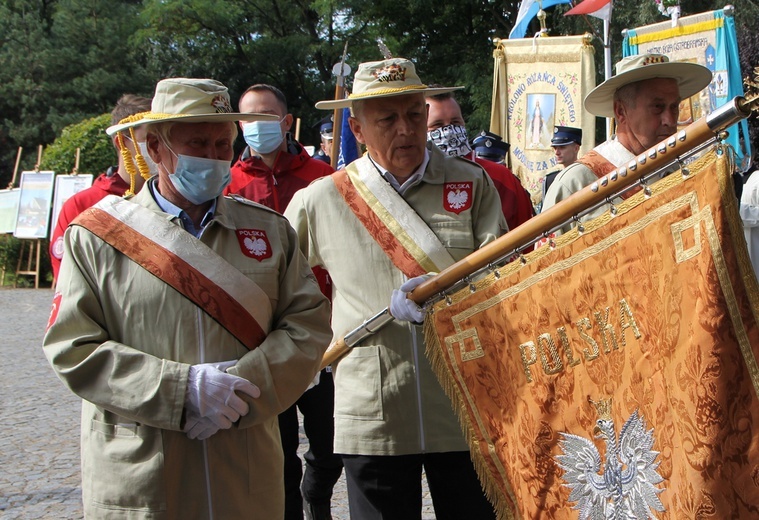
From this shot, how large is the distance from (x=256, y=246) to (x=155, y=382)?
1.90 ft

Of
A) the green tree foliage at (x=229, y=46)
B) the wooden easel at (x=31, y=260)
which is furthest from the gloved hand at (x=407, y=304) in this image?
the wooden easel at (x=31, y=260)

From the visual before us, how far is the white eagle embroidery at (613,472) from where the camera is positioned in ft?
8.97

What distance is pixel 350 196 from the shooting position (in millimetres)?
3871

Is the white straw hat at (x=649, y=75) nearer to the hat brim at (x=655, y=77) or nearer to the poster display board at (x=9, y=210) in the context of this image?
the hat brim at (x=655, y=77)

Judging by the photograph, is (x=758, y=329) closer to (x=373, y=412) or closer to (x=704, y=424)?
(x=704, y=424)

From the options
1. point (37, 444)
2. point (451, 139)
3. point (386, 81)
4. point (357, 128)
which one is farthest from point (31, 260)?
point (386, 81)

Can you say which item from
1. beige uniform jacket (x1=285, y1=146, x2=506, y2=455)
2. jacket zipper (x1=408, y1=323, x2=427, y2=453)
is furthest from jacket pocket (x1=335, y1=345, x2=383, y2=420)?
jacket zipper (x1=408, y1=323, x2=427, y2=453)

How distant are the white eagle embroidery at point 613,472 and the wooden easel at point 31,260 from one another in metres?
20.0

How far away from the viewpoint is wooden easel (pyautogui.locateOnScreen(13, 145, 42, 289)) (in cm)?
2162

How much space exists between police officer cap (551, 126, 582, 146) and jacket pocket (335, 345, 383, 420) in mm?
5950

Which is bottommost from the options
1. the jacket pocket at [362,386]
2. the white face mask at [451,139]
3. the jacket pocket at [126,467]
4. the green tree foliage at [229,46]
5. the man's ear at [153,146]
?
the jacket pocket at [126,467]

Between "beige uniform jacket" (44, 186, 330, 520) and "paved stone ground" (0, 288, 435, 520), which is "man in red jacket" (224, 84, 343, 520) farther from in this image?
"beige uniform jacket" (44, 186, 330, 520)

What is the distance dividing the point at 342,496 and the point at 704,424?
150 inches

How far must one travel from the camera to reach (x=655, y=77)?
13.3 ft
